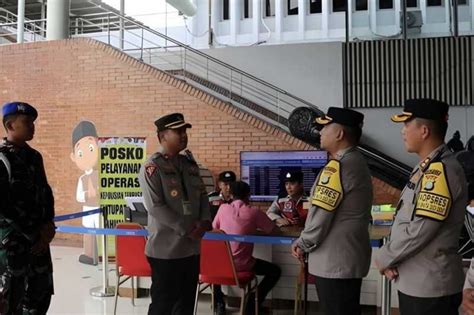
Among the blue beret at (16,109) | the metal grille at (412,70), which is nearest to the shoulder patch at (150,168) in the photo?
the blue beret at (16,109)

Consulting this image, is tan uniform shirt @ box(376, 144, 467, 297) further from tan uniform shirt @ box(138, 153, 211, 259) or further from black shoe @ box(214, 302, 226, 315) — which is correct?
black shoe @ box(214, 302, 226, 315)

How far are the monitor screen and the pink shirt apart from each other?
4379mm

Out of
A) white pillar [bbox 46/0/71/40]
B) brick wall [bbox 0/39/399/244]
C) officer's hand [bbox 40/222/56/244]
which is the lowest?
officer's hand [bbox 40/222/56/244]

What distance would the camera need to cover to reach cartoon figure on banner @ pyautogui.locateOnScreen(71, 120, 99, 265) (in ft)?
28.9

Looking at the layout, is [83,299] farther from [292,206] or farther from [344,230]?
[344,230]

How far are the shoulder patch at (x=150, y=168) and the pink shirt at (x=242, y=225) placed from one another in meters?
1.23

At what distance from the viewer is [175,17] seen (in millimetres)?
14594

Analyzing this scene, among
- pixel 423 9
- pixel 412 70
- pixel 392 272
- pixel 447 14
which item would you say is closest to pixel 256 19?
pixel 423 9

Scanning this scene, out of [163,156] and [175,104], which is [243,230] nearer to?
[163,156]

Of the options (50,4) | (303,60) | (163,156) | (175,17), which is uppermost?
(175,17)

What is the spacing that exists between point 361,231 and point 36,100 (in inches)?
339

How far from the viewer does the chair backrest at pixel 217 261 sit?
398 cm

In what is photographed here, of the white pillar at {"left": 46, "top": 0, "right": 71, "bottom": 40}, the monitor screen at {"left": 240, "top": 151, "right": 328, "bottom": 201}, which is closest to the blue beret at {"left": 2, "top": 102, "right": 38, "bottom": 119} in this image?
the monitor screen at {"left": 240, "top": 151, "right": 328, "bottom": 201}

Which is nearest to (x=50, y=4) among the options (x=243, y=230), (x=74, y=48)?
(x=74, y=48)
